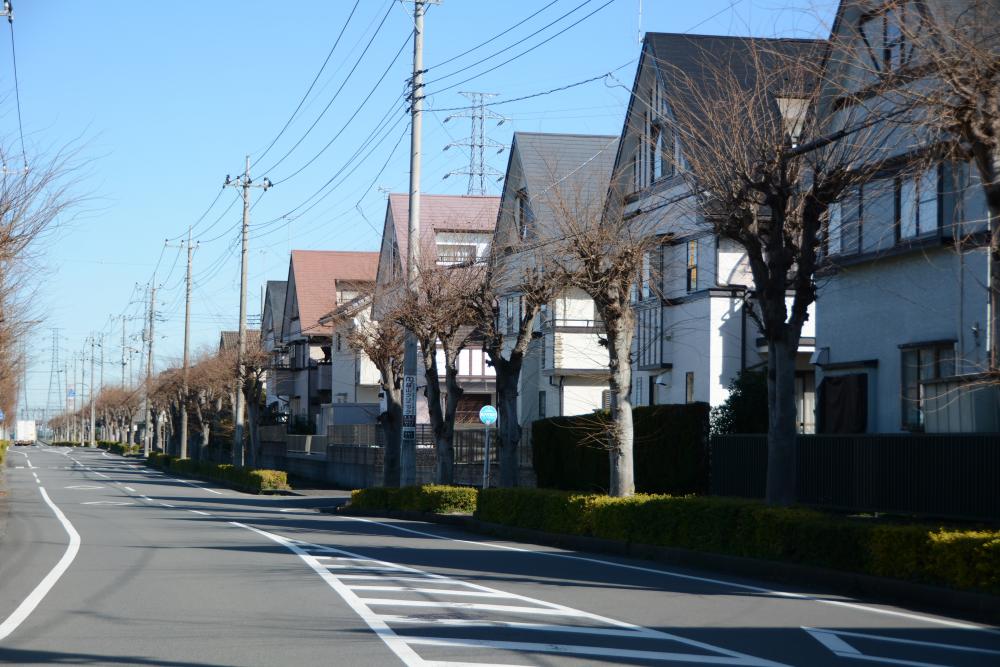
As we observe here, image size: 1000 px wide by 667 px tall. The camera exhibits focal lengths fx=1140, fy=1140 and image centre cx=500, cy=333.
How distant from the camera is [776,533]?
15586mm

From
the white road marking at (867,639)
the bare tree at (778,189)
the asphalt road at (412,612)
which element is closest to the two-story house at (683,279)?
the bare tree at (778,189)

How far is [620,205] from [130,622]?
1639 centimetres

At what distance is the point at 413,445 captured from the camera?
30438mm

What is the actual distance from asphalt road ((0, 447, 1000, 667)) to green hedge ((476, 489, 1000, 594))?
2.48 feet

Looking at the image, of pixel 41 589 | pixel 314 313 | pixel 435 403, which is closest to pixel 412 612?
pixel 41 589

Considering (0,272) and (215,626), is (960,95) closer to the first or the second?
(215,626)

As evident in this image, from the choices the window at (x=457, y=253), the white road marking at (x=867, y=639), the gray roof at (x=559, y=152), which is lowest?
the white road marking at (x=867, y=639)

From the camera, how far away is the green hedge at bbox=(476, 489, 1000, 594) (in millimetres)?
12320

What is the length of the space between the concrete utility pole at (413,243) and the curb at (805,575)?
261 inches

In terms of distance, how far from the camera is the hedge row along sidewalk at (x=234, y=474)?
45.9 meters

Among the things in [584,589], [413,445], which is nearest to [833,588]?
[584,589]

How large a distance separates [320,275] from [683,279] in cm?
4447

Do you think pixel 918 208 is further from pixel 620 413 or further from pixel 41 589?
pixel 41 589

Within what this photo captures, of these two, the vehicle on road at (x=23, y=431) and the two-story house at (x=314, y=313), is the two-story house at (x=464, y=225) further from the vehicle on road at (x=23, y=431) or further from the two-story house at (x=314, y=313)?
the vehicle on road at (x=23, y=431)
